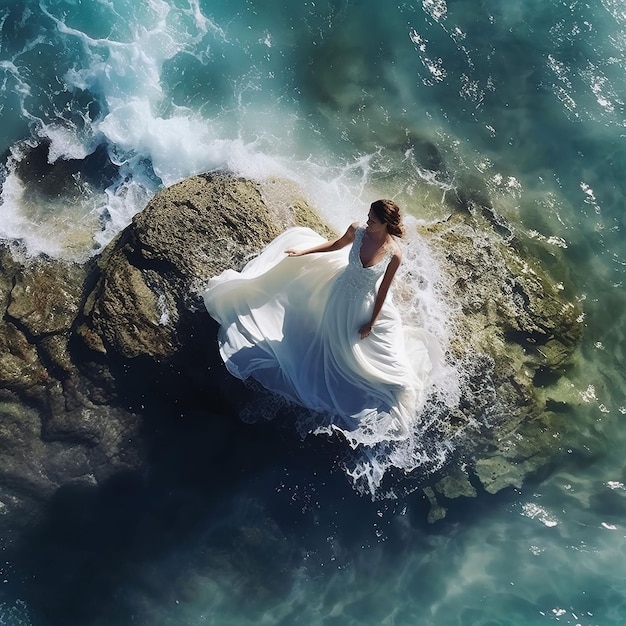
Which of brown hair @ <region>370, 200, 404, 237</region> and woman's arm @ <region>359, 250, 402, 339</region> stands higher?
brown hair @ <region>370, 200, 404, 237</region>

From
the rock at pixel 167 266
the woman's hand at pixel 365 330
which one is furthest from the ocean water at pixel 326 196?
the woman's hand at pixel 365 330

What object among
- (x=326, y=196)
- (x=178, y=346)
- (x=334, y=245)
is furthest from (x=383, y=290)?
(x=326, y=196)

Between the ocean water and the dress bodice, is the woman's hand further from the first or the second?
the ocean water

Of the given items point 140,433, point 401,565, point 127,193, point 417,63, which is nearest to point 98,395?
point 140,433

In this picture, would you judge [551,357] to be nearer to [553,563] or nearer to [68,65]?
[553,563]

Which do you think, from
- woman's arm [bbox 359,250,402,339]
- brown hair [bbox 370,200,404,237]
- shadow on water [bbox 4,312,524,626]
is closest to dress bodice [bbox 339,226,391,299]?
woman's arm [bbox 359,250,402,339]

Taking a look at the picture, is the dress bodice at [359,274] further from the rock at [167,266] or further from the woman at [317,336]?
the rock at [167,266]

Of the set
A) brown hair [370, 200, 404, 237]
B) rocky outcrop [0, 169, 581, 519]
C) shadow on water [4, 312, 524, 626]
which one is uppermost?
brown hair [370, 200, 404, 237]
